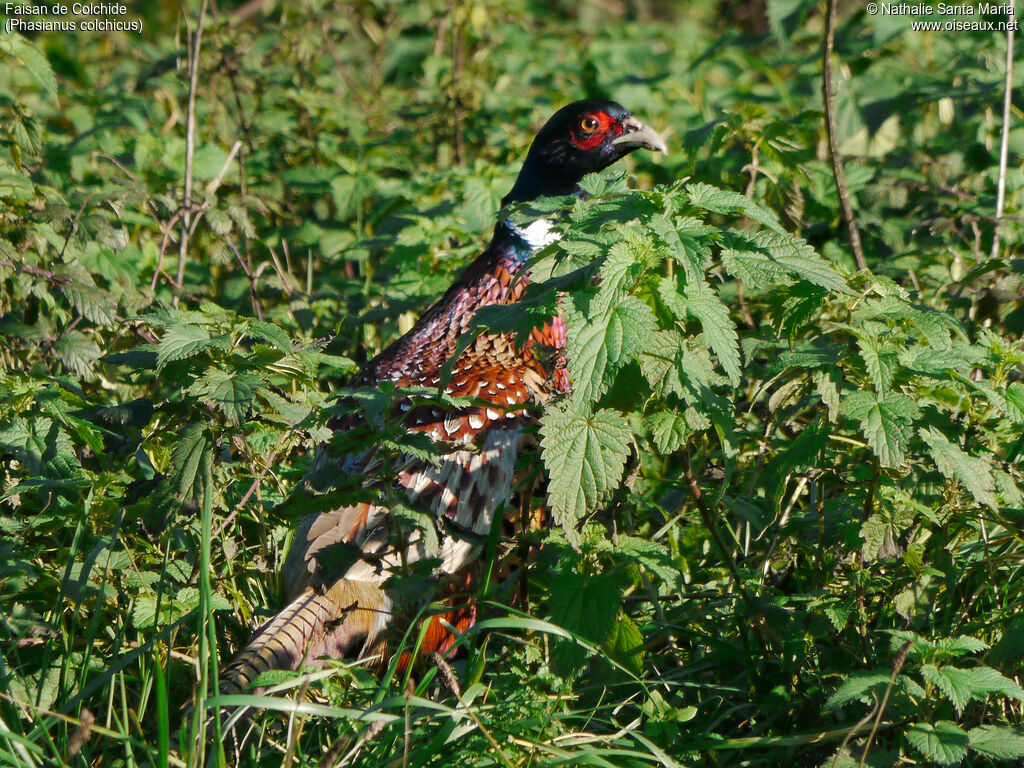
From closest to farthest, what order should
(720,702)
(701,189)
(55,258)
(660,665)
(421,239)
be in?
(701,189) → (720,702) → (660,665) → (55,258) → (421,239)

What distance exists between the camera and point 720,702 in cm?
256

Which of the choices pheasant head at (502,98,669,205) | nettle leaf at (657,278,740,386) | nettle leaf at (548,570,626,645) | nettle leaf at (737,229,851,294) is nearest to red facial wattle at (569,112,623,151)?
pheasant head at (502,98,669,205)

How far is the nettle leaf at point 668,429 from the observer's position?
2.39 metres

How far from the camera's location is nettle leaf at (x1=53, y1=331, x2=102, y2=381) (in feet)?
11.0

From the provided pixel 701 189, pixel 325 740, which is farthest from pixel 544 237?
pixel 325 740

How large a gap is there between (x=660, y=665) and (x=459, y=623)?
595 mm

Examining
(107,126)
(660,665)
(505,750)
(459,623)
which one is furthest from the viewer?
(107,126)

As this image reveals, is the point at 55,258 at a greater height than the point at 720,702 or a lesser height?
greater

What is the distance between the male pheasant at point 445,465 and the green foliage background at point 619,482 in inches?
6.4

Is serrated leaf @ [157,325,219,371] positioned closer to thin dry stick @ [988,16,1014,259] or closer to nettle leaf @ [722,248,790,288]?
nettle leaf @ [722,248,790,288]

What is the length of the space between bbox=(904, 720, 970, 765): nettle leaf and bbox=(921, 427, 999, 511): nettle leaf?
489 millimetres

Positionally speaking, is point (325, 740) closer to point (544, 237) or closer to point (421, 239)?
point (544, 237)

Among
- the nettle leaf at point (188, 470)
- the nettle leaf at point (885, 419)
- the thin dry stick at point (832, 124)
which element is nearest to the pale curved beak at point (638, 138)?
the thin dry stick at point (832, 124)

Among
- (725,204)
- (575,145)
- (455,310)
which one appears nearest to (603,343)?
(725,204)
